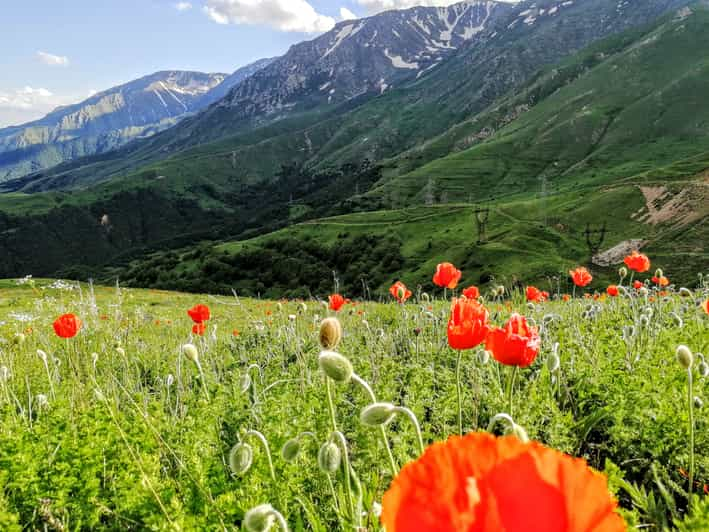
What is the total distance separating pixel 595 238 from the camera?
64.8m

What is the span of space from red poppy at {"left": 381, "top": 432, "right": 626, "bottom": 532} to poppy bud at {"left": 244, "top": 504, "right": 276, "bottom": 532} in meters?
0.99

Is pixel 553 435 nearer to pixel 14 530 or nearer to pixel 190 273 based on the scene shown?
pixel 14 530

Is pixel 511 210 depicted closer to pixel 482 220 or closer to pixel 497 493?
pixel 482 220

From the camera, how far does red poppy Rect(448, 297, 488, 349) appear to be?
253cm

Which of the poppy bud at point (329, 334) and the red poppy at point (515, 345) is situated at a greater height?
the poppy bud at point (329, 334)

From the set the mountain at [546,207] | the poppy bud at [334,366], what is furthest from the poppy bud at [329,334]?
the mountain at [546,207]

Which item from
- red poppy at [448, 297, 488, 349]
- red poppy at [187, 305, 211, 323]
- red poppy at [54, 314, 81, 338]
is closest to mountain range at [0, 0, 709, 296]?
red poppy at [187, 305, 211, 323]

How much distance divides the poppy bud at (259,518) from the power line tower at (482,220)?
72433 millimetres

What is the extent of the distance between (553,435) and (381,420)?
2.18m

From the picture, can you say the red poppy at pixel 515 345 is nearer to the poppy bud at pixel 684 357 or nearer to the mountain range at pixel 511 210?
the poppy bud at pixel 684 357

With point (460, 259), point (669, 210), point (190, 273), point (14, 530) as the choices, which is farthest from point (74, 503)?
point (190, 273)

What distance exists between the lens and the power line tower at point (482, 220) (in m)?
74.1

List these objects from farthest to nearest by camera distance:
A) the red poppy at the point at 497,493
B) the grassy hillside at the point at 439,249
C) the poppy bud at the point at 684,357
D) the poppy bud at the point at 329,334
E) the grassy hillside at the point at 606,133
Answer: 1. the grassy hillside at the point at 606,133
2. the grassy hillside at the point at 439,249
3. the poppy bud at the point at 684,357
4. the poppy bud at the point at 329,334
5. the red poppy at the point at 497,493

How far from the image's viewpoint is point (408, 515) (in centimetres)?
80
